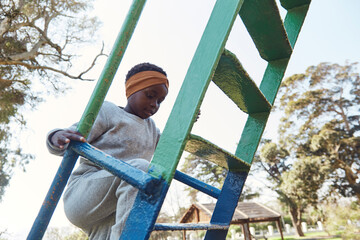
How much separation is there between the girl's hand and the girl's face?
578 millimetres

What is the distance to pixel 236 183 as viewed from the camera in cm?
104

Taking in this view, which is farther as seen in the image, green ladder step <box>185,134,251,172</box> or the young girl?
the young girl

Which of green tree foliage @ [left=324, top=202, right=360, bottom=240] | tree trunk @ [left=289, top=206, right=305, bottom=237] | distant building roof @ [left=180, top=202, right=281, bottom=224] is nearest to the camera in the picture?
green tree foliage @ [left=324, top=202, right=360, bottom=240]

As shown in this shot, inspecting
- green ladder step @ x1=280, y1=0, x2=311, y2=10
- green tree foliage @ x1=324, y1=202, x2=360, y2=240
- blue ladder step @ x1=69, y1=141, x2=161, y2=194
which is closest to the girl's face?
blue ladder step @ x1=69, y1=141, x2=161, y2=194

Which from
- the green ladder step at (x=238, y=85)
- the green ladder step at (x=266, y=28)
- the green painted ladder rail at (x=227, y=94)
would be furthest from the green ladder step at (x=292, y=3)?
the green ladder step at (x=238, y=85)

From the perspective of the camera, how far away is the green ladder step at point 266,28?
36.0 inches

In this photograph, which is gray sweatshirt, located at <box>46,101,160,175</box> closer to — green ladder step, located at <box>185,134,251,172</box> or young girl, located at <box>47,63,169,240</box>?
young girl, located at <box>47,63,169,240</box>

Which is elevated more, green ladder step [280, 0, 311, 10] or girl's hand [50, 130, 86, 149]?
green ladder step [280, 0, 311, 10]

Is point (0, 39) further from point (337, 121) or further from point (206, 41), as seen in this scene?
point (337, 121)

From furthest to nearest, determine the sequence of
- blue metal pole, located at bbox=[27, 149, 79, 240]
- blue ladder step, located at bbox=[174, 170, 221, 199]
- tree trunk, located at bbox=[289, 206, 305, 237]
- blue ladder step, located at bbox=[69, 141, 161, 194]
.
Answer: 1. tree trunk, located at bbox=[289, 206, 305, 237]
2. blue ladder step, located at bbox=[174, 170, 221, 199]
3. blue metal pole, located at bbox=[27, 149, 79, 240]
4. blue ladder step, located at bbox=[69, 141, 161, 194]

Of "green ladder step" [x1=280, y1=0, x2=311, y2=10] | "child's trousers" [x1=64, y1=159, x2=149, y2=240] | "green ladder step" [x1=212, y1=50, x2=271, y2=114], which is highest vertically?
"green ladder step" [x1=280, y1=0, x2=311, y2=10]

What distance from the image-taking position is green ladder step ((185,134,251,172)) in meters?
0.67

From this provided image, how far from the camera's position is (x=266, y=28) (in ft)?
3.32

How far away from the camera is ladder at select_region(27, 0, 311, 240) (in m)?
0.57
